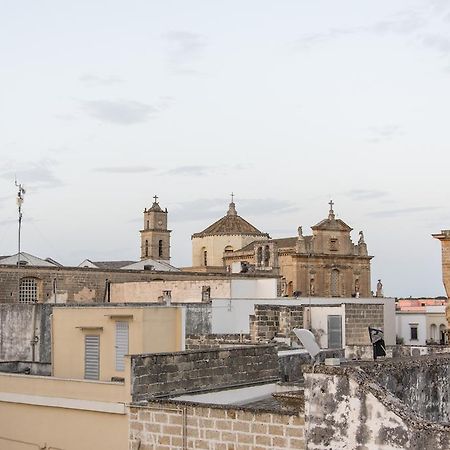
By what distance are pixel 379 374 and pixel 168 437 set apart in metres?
3.47

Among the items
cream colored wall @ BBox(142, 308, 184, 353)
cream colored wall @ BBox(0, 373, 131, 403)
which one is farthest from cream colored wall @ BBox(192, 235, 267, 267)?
cream colored wall @ BBox(0, 373, 131, 403)

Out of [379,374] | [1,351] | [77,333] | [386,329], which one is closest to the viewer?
[379,374]

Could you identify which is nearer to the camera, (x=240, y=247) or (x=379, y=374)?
(x=379, y=374)

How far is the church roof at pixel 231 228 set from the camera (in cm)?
8512

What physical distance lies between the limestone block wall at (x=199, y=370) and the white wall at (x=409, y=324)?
44035 millimetres

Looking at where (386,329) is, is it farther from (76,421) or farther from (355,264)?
(355,264)

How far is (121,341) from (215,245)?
69523 millimetres

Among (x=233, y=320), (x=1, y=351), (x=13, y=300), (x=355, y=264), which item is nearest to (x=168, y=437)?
(x=1, y=351)

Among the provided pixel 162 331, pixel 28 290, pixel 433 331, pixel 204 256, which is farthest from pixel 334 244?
pixel 162 331

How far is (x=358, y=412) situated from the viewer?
412 inches

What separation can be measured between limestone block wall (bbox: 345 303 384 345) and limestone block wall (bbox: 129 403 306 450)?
52.7 feet

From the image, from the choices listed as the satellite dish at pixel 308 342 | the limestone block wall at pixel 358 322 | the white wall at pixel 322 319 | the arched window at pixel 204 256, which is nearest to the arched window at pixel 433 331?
the limestone block wall at pixel 358 322

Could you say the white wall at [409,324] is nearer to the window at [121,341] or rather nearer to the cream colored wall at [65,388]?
the window at [121,341]

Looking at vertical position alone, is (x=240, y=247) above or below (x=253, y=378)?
above
